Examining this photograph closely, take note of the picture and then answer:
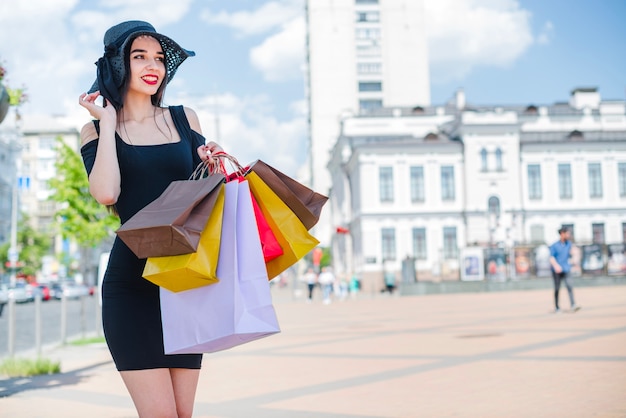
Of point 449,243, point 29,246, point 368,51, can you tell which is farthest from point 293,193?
point 368,51

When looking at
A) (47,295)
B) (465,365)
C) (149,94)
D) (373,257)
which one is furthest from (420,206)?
(149,94)

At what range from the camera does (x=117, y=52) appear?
3.20 metres

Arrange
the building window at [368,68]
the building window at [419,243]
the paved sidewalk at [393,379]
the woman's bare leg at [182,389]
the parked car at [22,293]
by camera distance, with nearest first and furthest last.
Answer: the woman's bare leg at [182,389] < the paved sidewalk at [393,379] < the parked car at [22,293] < the building window at [419,243] < the building window at [368,68]

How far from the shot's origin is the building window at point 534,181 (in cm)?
6047

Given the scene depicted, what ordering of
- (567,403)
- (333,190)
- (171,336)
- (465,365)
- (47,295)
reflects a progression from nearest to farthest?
(171,336) → (567,403) → (465,365) → (47,295) → (333,190)

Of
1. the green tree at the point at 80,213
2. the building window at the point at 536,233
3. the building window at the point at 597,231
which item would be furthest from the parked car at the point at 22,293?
the building window at the point at 597,231

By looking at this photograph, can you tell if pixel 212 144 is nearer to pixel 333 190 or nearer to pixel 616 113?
pixel 616 113

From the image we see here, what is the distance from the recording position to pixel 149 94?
3.26 metres

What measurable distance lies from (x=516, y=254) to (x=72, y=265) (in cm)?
7654

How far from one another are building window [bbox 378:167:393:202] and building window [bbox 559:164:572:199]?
42.3 ft

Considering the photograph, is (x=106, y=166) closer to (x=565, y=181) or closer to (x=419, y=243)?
(x=419, y=243)

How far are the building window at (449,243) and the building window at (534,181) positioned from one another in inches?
257

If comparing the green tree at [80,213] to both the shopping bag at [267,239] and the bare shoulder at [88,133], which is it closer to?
the bare shoulder at [88,133]

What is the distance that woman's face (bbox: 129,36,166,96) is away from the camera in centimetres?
320
